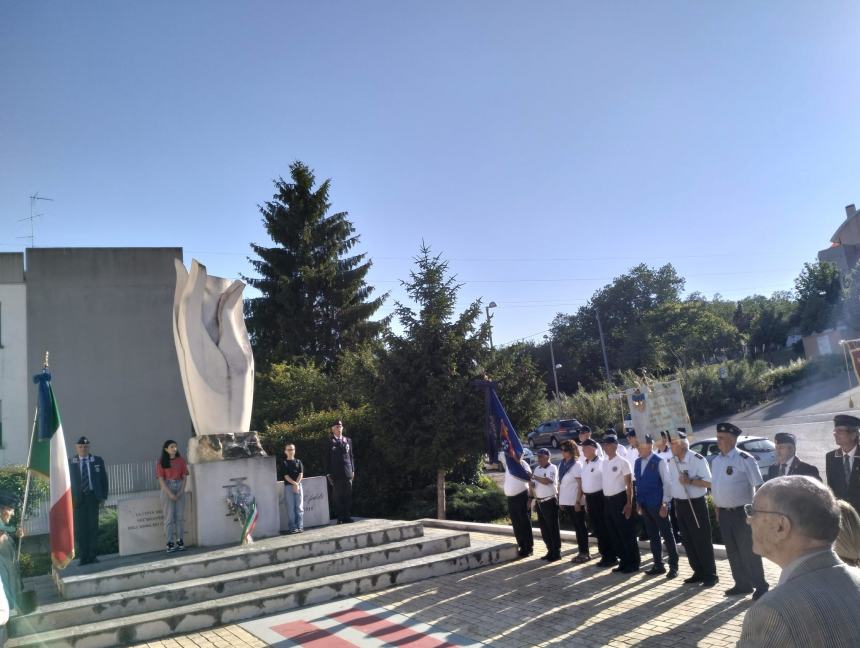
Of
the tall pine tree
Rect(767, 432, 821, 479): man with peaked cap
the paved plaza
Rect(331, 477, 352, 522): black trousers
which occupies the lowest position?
the paved plaza

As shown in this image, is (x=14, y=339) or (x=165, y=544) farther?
(x=14, y=339)

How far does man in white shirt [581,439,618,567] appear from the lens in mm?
9086

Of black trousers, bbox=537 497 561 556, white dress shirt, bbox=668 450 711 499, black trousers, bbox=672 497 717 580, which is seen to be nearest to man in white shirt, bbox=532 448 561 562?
black trousers, bbox=537 497 561 556

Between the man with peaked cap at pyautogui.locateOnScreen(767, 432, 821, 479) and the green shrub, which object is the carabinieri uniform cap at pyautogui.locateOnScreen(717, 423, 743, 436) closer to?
the man with peaked cap at pyautogui.locateOnScreen(767, 432, 821, 479)

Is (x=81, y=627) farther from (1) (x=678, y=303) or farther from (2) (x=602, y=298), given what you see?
(2) (x=602, y=298)

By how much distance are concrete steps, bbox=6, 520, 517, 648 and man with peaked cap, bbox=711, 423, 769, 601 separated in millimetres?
3682

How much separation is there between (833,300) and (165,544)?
5186cm

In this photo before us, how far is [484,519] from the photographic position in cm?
1573

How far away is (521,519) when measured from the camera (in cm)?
1006

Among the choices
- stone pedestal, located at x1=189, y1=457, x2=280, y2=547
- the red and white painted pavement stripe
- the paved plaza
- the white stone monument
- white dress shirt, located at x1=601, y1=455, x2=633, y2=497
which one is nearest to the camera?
the paved plaza

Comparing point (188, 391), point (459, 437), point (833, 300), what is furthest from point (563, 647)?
point (833, 300)

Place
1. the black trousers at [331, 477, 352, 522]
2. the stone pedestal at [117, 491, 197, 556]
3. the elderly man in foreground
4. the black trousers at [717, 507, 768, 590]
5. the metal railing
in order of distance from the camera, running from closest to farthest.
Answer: the elderly man in foreground
the black trousers at [717, 507, 768, 590]
the stone pedestal at [117, 491, 197, 556]
the black trousers at [331, 477, 352, 522]
the metal railing

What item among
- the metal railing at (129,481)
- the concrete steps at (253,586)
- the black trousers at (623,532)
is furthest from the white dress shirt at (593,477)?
the metal railing at (129,481)

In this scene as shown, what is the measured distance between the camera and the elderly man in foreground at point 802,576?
2010 mm
